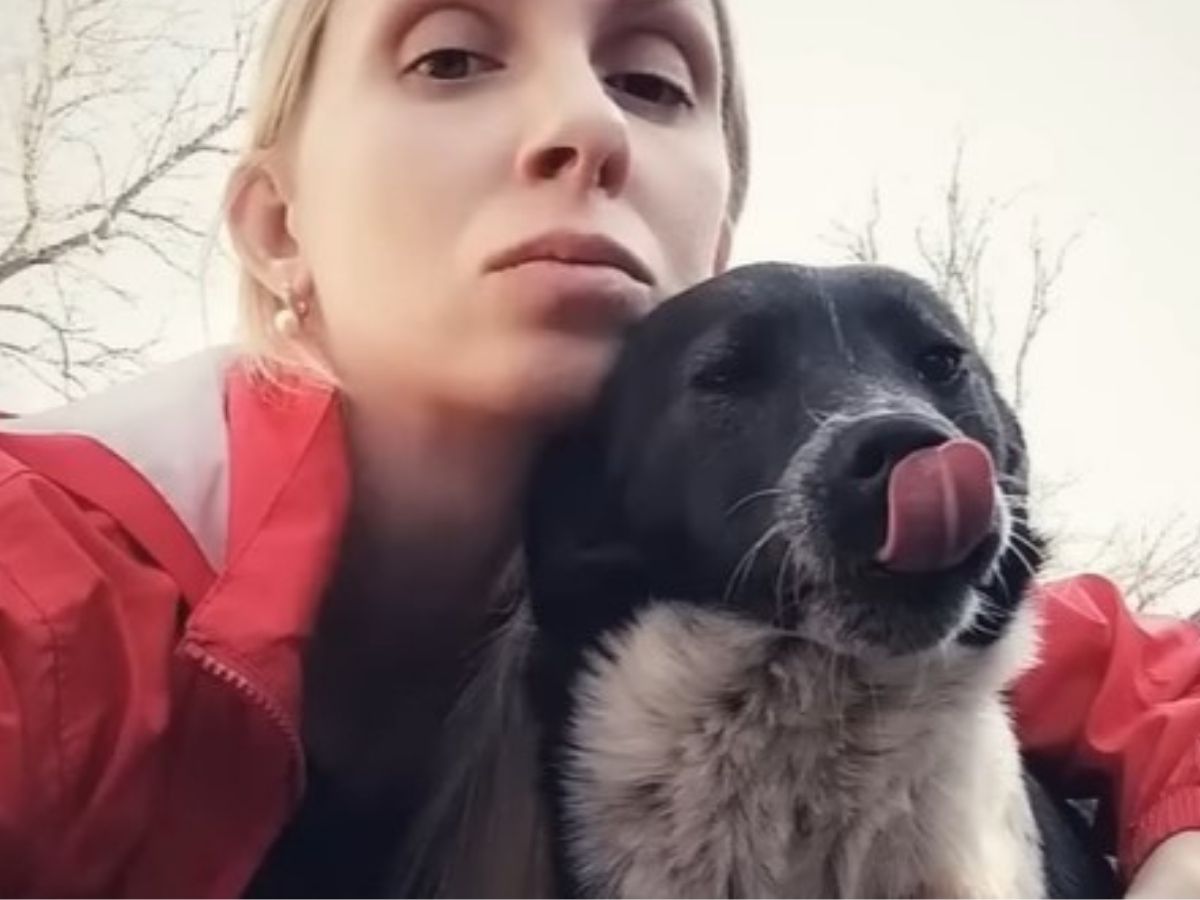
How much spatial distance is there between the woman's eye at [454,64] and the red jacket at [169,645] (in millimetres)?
161

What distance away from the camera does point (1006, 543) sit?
0.75m

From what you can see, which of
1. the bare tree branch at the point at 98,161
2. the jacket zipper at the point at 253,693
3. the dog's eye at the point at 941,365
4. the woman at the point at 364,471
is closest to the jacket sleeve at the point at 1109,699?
the woman at the point at 364,471

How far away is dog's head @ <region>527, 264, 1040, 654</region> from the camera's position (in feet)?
2.39

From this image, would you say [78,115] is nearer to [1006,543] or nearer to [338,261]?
[338,261]

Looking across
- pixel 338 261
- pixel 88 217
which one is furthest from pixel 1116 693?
pixel 88 217

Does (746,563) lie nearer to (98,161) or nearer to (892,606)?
(892,606)

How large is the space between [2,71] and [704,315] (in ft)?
2.04

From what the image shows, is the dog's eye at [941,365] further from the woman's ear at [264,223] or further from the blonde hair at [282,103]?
the woman's ear at [264,223]

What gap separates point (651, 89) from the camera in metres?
0.90

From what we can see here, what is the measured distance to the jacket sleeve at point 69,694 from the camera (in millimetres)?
676

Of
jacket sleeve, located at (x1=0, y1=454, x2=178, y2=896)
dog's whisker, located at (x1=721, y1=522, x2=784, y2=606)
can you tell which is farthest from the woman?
dog's whisker, located at (x1=721, y1=522, x2=784, y2=606)

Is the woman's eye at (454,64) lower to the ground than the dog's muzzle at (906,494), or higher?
higher

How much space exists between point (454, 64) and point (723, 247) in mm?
199

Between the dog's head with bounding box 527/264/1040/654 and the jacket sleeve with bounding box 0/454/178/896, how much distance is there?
0.20m
